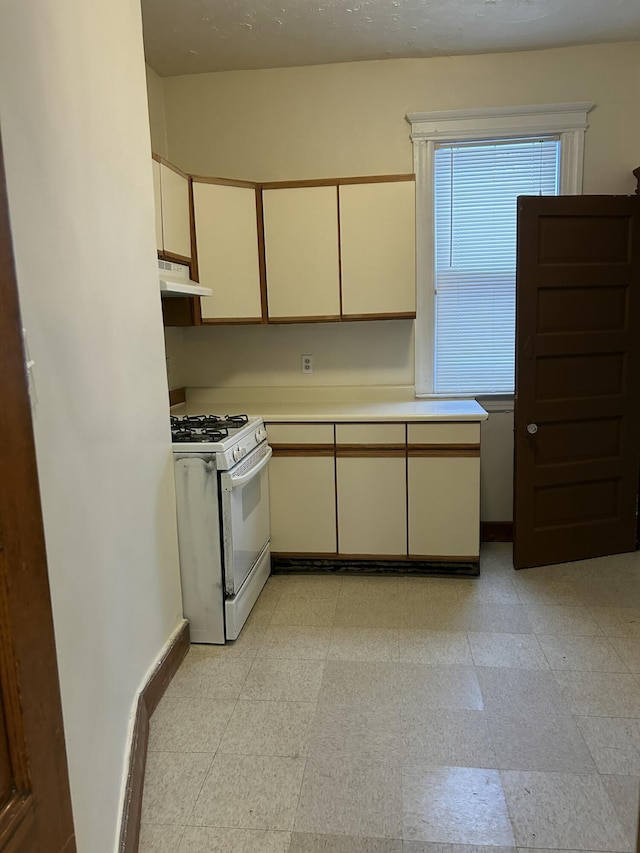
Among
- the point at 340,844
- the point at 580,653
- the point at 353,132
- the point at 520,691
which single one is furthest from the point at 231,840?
the point at 353,132

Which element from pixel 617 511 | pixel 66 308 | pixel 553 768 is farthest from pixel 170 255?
pixel 617 511

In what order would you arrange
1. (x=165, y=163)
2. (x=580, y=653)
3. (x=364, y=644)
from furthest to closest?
(x=165, y=163)
(x=364, y=644)
(x=580, y=653)

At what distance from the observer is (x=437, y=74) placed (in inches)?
139

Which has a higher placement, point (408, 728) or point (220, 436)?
point (220, 436)

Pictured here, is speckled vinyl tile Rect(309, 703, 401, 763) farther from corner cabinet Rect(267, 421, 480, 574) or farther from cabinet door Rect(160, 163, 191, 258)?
cabinet door Rect(160, 163, 191, 258)

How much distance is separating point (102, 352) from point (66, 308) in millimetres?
264

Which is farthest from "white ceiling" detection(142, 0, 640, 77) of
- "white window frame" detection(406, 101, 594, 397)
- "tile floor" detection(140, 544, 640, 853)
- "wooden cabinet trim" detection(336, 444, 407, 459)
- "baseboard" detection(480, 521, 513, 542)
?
"tile floor" detection(140, 544, 640, 853)

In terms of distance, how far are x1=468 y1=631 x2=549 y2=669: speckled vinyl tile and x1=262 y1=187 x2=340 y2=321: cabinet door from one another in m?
1.85

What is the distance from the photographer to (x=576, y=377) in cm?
337

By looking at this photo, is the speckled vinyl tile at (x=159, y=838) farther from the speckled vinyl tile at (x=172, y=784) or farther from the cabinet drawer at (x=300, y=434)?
the cabinet drawer at (x=300, y=434)

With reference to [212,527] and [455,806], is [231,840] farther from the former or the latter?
[212,527]

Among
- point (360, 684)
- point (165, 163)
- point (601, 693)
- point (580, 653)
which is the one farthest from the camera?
point (165, 163)

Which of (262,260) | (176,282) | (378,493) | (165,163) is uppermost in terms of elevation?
(165,163)

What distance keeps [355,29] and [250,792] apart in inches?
134
